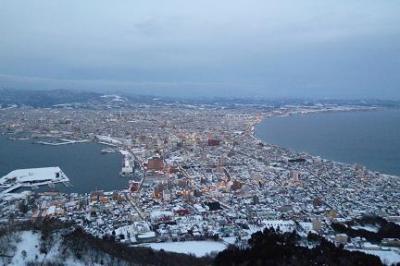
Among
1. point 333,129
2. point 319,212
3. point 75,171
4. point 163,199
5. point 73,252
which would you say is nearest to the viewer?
point 73,252

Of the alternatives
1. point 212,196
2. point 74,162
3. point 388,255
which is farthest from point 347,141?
point 388,255

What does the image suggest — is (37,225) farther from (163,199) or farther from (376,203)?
(376,203)

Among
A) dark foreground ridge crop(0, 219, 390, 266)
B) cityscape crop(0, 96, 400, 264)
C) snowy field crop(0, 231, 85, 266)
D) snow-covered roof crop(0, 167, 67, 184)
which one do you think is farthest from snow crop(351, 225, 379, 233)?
snow-covered roof crop(0, 167, 67, 184)

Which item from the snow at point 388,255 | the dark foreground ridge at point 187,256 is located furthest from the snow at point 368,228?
the dark foreground ridge at point 187,256

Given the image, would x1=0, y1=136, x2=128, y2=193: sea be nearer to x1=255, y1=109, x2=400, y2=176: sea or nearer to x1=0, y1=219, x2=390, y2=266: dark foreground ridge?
x1=0, y1=219, x2=390, y2=266: dark foreground ridge

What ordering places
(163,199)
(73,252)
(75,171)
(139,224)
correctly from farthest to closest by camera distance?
(75,171), (163,199), (139,224), (73,252)

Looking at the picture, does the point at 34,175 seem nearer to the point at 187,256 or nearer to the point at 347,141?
the point at 187,256

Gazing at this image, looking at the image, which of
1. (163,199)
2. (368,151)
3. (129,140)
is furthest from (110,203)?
(368,151)

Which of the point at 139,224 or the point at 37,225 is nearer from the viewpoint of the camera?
the point at 37,225
